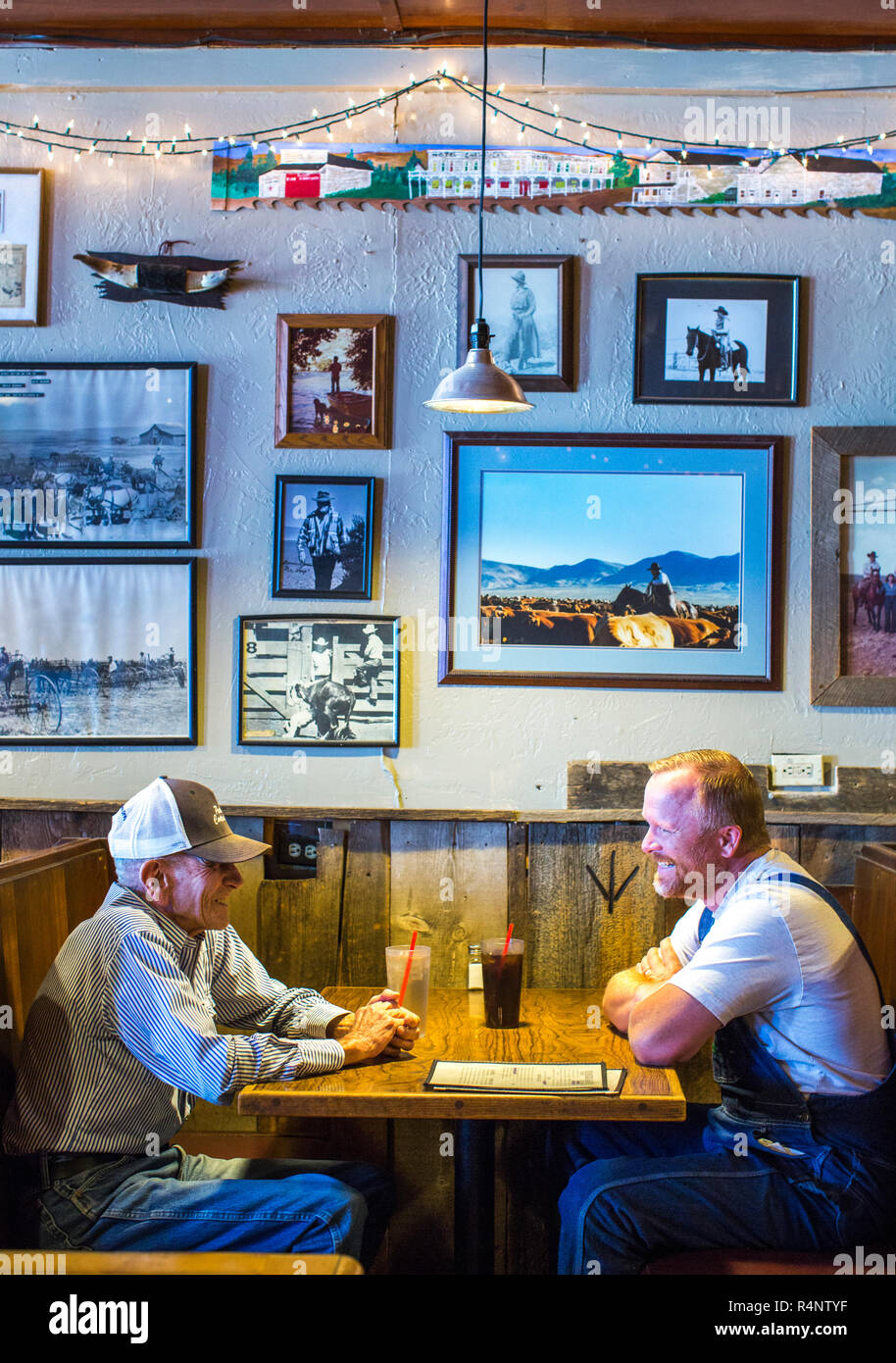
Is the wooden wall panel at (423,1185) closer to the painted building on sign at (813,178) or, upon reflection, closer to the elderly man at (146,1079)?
the elderly man at (146,1079)

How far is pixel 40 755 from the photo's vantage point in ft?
Answer: 11.5

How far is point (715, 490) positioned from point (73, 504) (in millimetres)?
1887

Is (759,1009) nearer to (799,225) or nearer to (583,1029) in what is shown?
(583,1029)

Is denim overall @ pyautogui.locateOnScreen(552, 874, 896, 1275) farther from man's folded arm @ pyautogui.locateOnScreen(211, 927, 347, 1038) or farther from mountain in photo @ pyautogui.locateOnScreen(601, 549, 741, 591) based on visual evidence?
mountain in photo @ pyautogui.locateOnScreen(601, 549, 741, 591)

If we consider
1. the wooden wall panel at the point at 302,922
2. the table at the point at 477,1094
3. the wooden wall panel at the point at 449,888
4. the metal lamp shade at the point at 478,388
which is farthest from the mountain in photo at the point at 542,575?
the table at the point at 477,1094

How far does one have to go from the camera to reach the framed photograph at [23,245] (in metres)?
3.46

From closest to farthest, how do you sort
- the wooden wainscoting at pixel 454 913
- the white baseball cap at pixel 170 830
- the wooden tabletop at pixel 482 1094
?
the wooden tabletop at pixel 482 1094 → the white baseball cap at pixel 170 830 → the wooden wainscoting at pixel 454 913

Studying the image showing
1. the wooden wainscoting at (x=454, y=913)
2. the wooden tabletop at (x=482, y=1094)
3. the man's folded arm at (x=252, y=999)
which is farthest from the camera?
the wooden wainscoting at (x=454, y=913)

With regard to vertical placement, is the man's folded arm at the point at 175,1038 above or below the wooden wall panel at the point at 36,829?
below

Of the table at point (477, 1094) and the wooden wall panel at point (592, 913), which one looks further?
the wooden wall panel at point (592, 913)

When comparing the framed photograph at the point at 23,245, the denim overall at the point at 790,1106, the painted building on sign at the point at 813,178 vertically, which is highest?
the painted building on sign at the point at 813,178

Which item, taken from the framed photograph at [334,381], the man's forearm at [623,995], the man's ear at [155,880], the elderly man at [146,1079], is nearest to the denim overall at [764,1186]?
the man's forearm at [623,995]

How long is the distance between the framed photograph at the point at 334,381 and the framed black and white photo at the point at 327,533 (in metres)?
0.12

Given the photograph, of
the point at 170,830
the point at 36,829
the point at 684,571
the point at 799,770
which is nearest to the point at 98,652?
the point at 36,829
